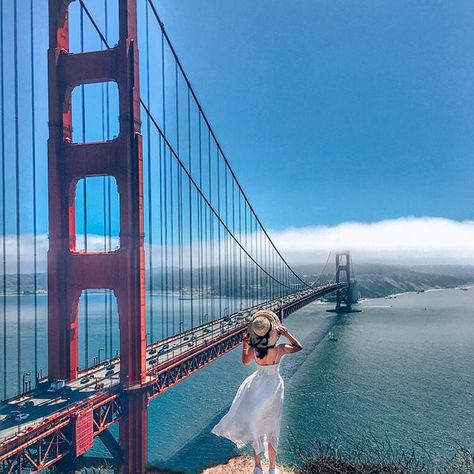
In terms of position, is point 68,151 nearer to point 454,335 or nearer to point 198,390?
point 198,390

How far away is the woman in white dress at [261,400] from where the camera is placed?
11.7 ft

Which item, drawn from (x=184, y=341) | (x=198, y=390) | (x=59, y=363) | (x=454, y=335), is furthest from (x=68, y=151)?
(x=454, y=335)

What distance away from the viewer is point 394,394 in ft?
85.9

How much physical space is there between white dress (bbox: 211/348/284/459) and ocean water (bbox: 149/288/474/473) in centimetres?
706

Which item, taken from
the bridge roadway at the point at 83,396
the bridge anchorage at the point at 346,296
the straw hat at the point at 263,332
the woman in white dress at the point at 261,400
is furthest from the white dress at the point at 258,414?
the bridge anchorage at the point at 346,296

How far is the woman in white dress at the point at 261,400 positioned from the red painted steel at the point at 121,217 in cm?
1049

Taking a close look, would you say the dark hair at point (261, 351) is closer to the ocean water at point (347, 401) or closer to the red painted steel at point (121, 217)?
the ocean water at point (347, 401)

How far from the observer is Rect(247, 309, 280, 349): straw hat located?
3658 millimetres

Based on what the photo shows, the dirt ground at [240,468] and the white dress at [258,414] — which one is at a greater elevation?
the white dress at [258,414]

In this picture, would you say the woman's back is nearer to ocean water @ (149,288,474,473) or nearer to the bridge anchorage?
ocean water @ (149,288,474,473)

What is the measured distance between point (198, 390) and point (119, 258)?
56.8ft

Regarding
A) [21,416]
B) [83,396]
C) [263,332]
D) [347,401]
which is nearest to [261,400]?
[263,332]

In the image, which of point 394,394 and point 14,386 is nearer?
point 394,394

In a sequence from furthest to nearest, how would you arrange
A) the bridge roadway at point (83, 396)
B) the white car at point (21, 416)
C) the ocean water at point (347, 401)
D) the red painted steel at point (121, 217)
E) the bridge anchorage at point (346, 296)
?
the bridge anchorage at point (346, 296)
the ocean water at point (347, 401)
the red painted steel at point (121, 217)
the white car at point (21, 416)
the bridge roadway at point (83, 396)
